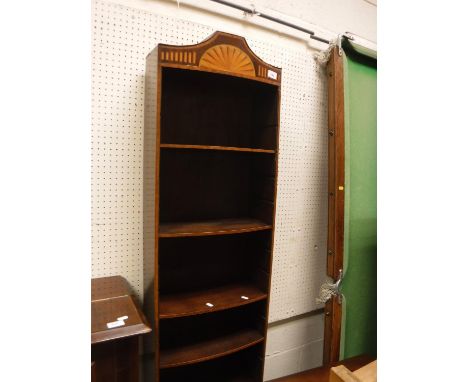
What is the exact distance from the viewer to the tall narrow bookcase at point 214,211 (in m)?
1.41

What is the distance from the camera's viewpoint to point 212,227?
59.1 inches

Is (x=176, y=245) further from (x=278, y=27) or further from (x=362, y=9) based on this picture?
(x=362, y=9)

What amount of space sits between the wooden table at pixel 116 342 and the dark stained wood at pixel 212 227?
361mm

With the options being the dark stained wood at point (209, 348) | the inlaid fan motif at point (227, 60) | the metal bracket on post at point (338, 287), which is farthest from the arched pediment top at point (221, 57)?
the dark stained wood at point (209, 348)

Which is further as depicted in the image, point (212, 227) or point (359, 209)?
point (359, 209)

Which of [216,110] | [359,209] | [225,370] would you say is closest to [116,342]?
[225,370]

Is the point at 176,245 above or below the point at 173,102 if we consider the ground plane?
below

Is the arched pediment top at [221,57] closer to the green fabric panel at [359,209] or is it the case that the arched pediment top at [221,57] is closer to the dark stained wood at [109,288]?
the green fabric panel at [359,209]

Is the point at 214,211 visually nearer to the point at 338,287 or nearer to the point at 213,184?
the point at 213,184

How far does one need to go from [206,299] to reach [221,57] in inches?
48.1

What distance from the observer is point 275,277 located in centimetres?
202
